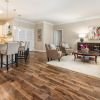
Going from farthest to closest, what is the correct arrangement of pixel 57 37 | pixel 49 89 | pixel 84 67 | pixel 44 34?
pixel 57 37
pixel 44 34
pixel 84 67
pixel 49 89

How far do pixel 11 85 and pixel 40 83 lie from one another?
0.71m

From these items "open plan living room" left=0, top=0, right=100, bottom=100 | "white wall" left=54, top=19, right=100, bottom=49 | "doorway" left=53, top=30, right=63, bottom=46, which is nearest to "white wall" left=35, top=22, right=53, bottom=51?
"open plan living room" left=0, top=0, right=100, bottom=100

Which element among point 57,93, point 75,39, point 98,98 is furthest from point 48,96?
point 75,39

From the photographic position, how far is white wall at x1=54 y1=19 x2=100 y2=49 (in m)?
7.70

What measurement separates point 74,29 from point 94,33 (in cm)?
177

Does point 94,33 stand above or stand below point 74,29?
below

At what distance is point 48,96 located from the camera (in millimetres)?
1976

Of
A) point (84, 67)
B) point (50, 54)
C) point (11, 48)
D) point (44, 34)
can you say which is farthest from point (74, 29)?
point (11, 48)

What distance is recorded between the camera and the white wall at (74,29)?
7705mm

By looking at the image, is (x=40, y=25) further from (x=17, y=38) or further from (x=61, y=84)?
(x=61, y=84)

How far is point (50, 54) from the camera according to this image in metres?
5.16

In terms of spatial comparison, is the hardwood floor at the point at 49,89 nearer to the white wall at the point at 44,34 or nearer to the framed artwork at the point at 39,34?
the white wall at the point at 44,34

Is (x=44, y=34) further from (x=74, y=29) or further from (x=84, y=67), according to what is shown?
(x=84, y=67)

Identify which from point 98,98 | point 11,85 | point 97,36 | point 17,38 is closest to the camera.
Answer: point 98,98
